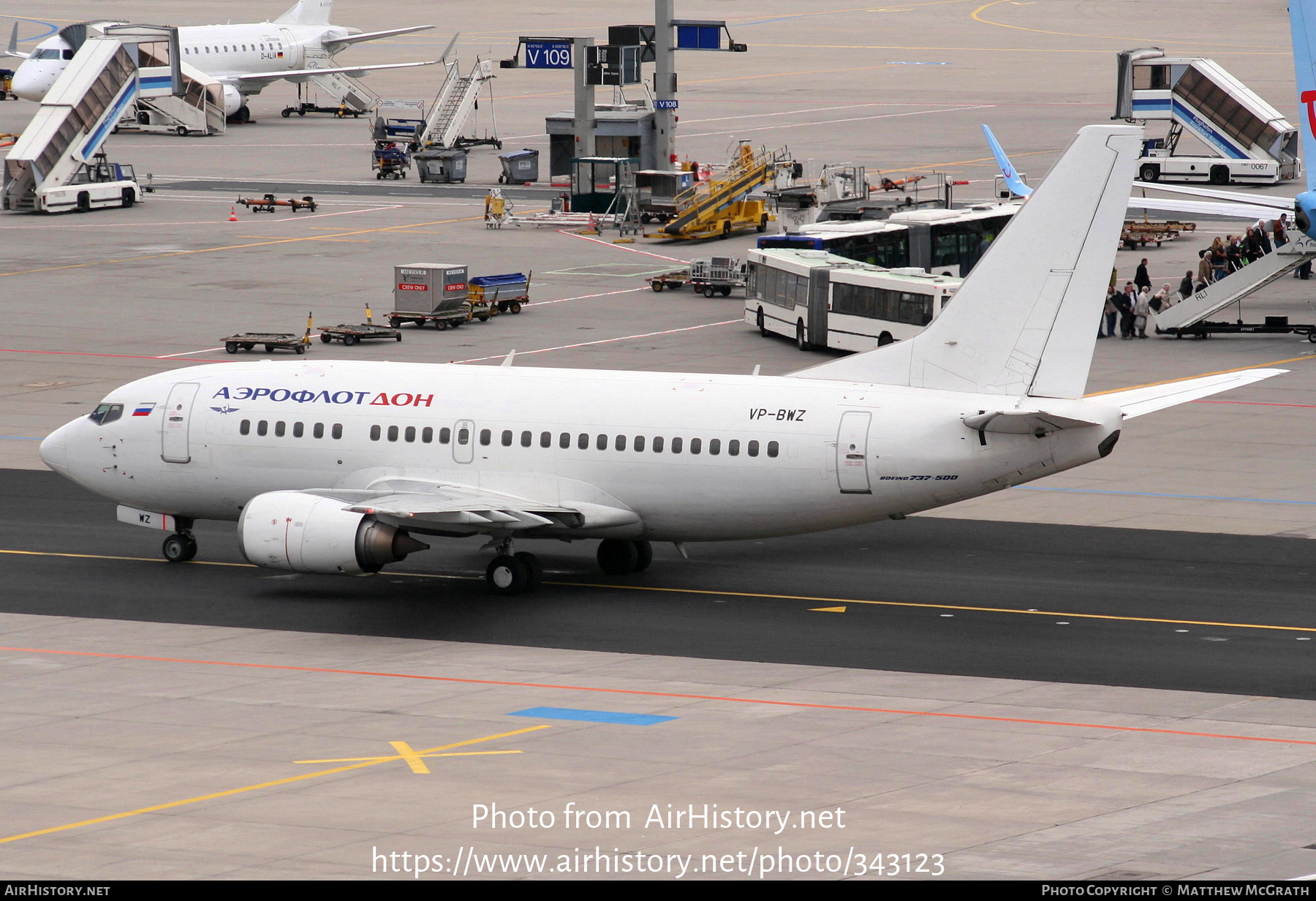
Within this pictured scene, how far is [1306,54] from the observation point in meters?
60.2

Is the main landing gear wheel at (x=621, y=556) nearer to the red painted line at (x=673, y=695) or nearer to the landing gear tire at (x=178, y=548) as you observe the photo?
the red painted line at (x=673, y=695)

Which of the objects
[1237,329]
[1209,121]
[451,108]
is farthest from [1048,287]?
[451,108]

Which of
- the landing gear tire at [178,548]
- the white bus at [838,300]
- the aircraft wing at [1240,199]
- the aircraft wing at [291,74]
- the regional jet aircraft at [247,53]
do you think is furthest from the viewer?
the aircraft wing at [291,74]

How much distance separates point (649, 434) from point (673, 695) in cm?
806

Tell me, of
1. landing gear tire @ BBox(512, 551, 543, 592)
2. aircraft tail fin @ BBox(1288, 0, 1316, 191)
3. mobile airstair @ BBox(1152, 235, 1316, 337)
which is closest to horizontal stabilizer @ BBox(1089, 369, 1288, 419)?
landing gear tire @ BBox(512, 551, 543, 592)

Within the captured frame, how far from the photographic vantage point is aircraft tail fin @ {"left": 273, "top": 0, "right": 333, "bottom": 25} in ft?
484

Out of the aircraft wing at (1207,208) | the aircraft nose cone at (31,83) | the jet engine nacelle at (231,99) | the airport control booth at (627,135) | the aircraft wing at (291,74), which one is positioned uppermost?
the aircraft wing at (291,74)

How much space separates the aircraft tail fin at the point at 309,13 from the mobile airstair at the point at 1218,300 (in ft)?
305

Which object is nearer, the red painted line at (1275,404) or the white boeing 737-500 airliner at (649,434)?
the white boeing 737-500 airliner at (649,434)

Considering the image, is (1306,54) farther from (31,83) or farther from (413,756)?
(31,83)

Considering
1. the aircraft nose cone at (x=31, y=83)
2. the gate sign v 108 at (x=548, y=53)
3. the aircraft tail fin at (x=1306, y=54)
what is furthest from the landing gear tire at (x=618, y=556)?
the aircraft nose cone at (x=31, y=83)

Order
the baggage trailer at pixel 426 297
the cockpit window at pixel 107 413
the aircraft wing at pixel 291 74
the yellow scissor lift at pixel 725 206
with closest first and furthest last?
the cockpit window at pixel 107 413 < the baggage trailer at pixel 426 297 < the yellow scissor lift at pixel 725 206 < the aircraft wing at pixel 291 74

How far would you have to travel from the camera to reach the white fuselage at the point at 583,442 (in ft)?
119

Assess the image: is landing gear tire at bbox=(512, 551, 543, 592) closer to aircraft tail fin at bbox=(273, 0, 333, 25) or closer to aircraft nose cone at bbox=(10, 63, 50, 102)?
aircraft nose cone at bbox=(10, 63, 50, 102)
